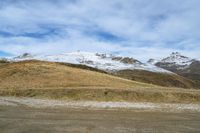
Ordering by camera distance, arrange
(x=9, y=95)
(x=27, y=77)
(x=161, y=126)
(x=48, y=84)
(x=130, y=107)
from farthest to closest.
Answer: (x=27, y=77) → (x=48, y=84) → (x=9, y=95) → (x=130, y=107) → (x=161, y=126)

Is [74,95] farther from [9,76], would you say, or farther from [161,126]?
[9,76]

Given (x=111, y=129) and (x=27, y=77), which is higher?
(x=27, y=77)

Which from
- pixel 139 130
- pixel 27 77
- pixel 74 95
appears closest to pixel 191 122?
pixel 139 130

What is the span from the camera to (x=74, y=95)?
5028 centimetres

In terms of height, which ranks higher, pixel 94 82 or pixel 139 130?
pixel 94 82

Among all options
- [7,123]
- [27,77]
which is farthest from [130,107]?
Answer: [27,77]

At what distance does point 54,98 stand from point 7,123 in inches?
997

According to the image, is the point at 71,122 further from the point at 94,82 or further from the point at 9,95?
the point at 94,82

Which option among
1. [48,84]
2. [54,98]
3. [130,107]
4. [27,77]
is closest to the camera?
[130,107]

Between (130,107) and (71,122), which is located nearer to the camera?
(71,122)

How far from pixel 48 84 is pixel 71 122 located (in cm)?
3971

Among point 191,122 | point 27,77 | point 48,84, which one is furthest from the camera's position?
point 27,77

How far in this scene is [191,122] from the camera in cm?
2723

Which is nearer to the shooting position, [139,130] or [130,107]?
[139,130]
